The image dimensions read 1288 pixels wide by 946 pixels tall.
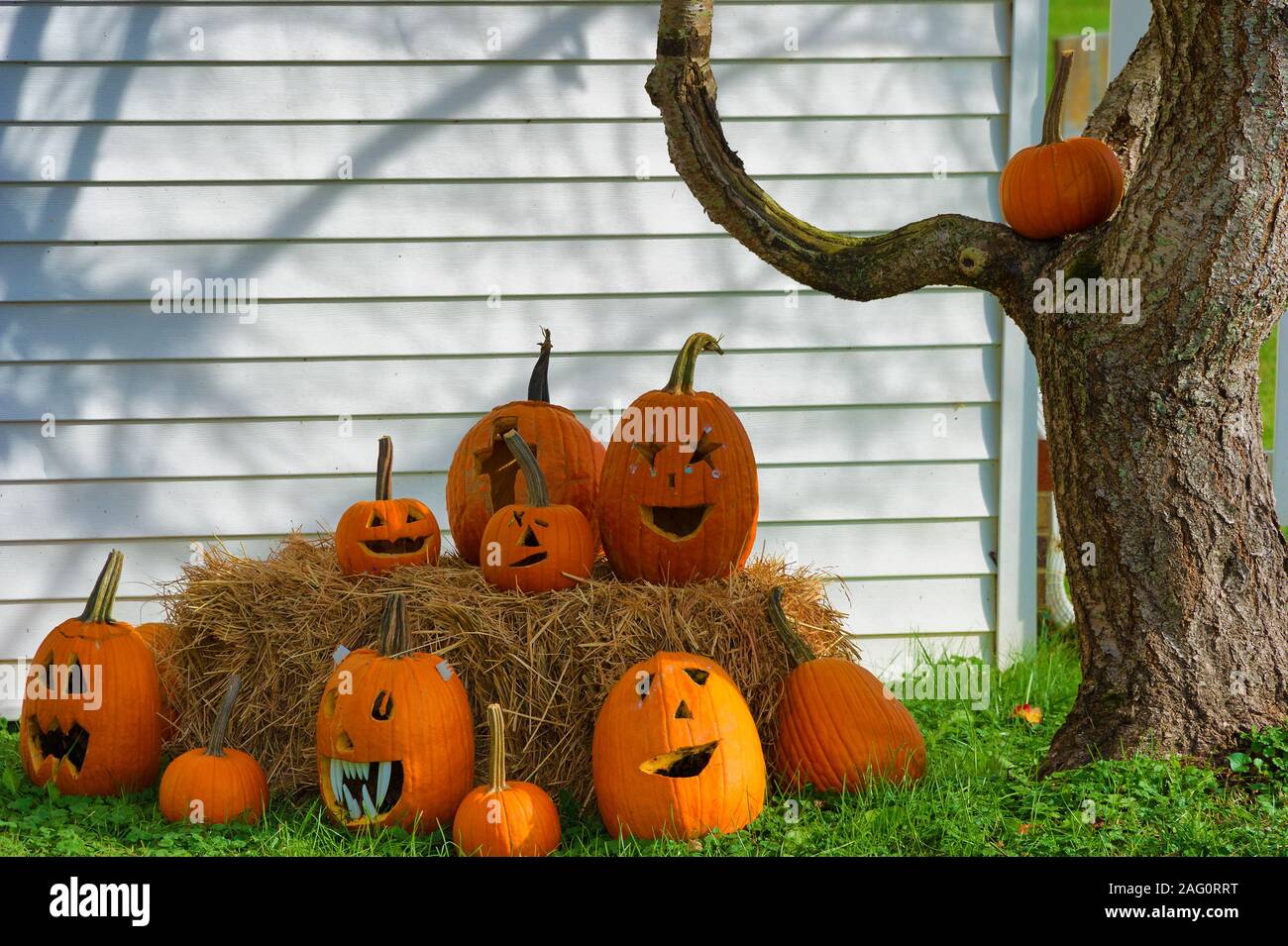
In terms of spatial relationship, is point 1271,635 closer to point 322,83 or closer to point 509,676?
point 509,676

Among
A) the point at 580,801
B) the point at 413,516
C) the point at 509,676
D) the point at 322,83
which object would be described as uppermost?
the point at 322,83

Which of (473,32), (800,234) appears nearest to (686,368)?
(800,234)

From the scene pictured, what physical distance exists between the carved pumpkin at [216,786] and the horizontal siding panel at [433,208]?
183 cm

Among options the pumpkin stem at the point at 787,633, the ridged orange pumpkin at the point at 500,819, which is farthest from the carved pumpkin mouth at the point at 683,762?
the pumpkin stem at the point at 787,633

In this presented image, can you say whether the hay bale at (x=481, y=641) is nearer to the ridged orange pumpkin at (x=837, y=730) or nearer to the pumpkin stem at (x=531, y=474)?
the ridged orange pumpkin at (x=837, y=730)

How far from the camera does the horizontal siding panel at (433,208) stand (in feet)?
13.7

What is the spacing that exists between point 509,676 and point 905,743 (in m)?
1.02

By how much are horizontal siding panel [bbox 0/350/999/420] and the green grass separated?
5.02 feet

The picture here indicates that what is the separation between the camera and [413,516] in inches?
137

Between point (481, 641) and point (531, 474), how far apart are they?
0.46m

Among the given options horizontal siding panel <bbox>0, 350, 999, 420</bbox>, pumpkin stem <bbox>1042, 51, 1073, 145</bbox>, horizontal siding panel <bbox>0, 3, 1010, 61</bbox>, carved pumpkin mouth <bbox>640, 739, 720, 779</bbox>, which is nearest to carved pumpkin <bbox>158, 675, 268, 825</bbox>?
carved pumpkin mouth <bbox>640, 739, 720, 779</bbox>

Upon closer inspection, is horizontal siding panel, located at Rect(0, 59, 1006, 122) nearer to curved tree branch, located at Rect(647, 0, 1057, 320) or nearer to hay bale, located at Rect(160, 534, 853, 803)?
curved tree branch, located at Rect(647, 0, 1057, 320)

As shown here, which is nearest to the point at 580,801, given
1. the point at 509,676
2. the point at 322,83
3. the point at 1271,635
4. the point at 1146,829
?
the point at 509,676

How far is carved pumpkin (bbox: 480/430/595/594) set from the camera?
317 cm
